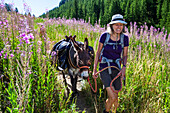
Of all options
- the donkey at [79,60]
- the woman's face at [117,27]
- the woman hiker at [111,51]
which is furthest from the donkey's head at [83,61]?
the woman's face at [117,27]

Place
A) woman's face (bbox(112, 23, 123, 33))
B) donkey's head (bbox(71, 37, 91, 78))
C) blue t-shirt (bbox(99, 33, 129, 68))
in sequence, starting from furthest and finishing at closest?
donkey's head (bbox(71, 37, 91, 78))
blue t-shirt (bbox(99, 33, 129, 68))
woman's face (bbox(112, 23, 123, 33))

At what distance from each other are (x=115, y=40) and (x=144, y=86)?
1529 millimetres

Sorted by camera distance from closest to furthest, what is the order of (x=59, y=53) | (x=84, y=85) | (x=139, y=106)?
(x=139, y=106), (x=59, y=53), (x=84, y=85)

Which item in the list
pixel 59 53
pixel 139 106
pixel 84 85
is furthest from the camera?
pixel 84 85

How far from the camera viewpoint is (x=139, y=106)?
319 centimetres

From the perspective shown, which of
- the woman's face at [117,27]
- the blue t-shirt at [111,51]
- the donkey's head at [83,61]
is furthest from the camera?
the donkey's head at [83,61]

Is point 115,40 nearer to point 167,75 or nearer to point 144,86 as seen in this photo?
point 144,86

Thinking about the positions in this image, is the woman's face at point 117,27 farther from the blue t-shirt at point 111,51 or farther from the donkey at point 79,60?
the donkey at point 79,60

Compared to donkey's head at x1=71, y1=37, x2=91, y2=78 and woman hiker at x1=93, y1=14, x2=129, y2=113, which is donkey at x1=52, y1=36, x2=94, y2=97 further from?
woman hiker at x1=93, y1=14, x2=129, y2=113

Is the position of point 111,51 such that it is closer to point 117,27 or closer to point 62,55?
point 117,27

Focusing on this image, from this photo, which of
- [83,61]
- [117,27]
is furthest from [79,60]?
[117,27]

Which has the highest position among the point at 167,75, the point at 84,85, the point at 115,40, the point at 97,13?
the point at 97,13

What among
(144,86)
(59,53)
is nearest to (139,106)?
(144,86)

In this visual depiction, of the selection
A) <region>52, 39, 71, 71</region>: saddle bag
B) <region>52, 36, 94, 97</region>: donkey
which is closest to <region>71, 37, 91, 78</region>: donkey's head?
<region>52, 36, 94, 97</region>: donkey
